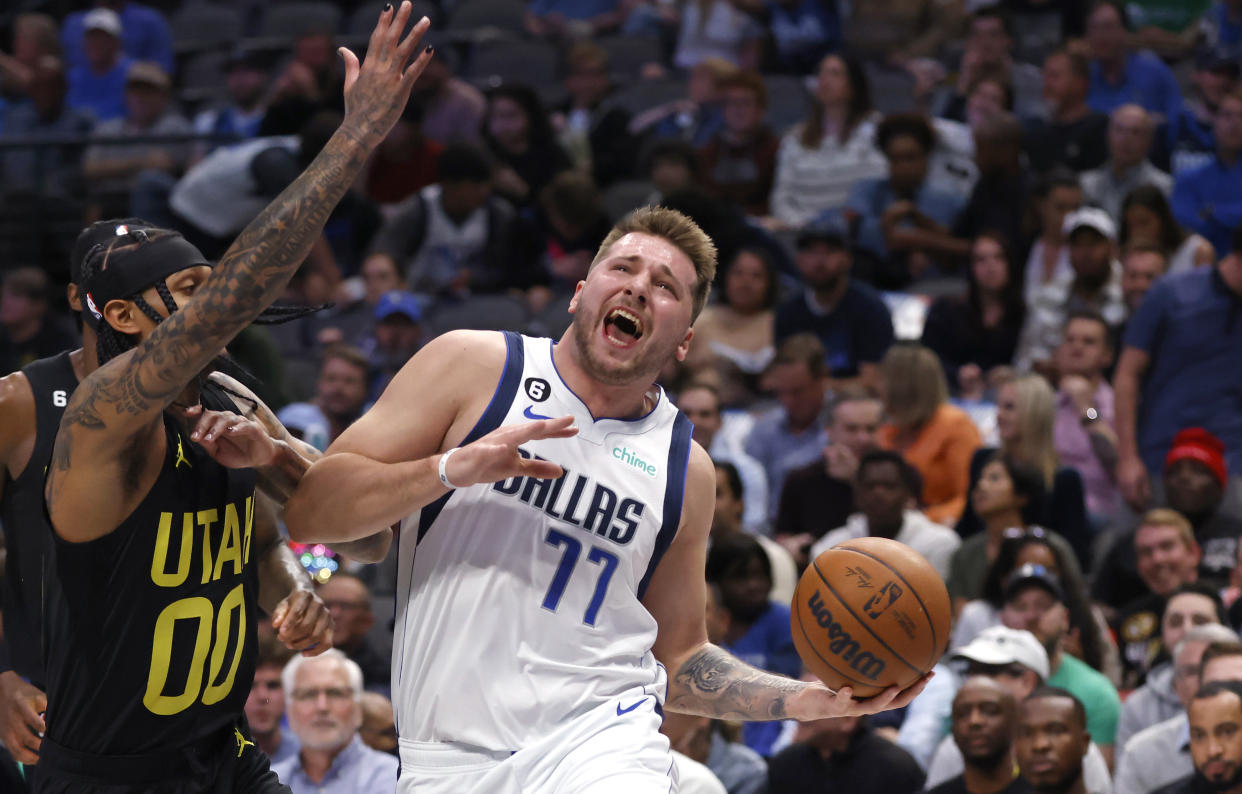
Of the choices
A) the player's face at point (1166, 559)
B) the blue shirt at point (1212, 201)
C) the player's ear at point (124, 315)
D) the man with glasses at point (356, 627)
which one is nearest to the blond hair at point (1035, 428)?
the player's face at point (1166, 559)

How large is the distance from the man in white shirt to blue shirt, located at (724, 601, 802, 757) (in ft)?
1.75

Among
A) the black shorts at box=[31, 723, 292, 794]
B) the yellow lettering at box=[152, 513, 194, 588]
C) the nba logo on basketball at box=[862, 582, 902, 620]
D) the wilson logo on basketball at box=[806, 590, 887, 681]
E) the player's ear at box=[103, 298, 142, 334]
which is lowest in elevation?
the wilson logo on basketball at box=[806, 590, 887, 681]

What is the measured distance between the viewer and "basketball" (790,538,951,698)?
13.9 feet

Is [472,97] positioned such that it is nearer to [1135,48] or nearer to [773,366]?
[773,366]

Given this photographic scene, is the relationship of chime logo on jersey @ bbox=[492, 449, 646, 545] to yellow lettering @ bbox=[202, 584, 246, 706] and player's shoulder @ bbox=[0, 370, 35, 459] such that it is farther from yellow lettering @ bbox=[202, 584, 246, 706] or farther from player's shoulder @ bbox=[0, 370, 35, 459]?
player's shoulder @ bbox=[0, 370, 35, 459]

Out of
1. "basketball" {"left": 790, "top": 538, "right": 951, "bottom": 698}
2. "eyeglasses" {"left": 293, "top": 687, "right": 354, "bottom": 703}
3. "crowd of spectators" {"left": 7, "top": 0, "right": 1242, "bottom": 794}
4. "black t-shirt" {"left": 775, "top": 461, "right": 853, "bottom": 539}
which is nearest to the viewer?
"basketball" {"left": 790, "top": 538, "right": 951, "bottom": 698}

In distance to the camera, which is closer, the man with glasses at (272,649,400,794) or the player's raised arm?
the player's raised arm

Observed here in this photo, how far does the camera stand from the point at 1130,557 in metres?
8.52

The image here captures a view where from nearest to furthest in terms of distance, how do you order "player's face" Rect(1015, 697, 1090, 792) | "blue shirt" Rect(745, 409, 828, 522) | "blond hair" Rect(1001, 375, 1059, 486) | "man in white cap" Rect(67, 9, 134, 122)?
1. "player's face" Rect(1015, 697, 1090, 792)
2. "blond hair" Rect(1001, 375, 1059, 486)
3. "blue shirt" Rect(745, 409, 828, 522)
4. "man in white cap" Rect(67, 9, 134, 122)

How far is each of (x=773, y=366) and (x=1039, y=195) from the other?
2373 mm

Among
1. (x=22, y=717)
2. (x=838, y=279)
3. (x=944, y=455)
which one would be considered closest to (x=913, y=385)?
(x=944, y=455)

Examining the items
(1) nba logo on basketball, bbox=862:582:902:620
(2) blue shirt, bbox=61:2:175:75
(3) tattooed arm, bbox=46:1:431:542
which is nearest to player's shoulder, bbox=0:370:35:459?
(3) tattooed arm, bbox=46:1:431:542

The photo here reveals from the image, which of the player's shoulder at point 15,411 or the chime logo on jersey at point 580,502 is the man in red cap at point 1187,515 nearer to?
the chime logo on jersey at point 580,502

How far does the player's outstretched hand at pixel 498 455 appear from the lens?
12.2 ft
